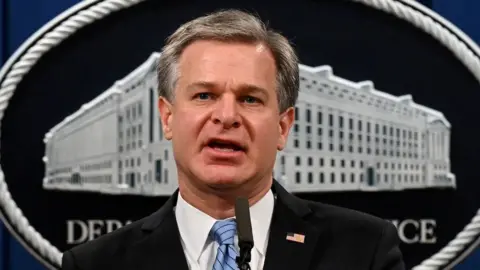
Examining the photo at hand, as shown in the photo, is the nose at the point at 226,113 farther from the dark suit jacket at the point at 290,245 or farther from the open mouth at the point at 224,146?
the dark suit jacket at the point at 290,245

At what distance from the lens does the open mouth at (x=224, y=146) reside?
30.5 inches

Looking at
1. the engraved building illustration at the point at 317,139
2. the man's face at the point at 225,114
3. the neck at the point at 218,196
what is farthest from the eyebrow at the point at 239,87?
the engraved building illustration at the point at 317,139

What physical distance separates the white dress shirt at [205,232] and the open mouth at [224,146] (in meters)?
0.13

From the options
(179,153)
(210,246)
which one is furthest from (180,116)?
(210,246)

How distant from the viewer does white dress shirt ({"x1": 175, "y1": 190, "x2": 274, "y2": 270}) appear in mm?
863

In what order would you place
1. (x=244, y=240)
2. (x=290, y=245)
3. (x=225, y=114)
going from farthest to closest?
(x=290, y=245) < (x=225, y=114) < (x=244, y=240)

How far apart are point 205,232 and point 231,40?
261 mm

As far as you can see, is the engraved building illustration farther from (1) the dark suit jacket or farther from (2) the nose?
(2) the nose

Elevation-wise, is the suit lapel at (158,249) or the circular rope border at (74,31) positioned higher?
the circular rope border at (74,31)

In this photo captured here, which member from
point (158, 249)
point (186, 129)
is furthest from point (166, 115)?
point (158, 249)

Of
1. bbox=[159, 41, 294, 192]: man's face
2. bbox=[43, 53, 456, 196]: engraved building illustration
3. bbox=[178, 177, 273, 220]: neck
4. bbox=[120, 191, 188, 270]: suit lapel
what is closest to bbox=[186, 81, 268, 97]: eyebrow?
bbox=[159, 41, 294, 192]: man's face

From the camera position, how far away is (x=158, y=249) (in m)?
0.90

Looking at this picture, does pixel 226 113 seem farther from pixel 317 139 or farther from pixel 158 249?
pixel 317 139

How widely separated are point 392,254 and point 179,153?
33cm
